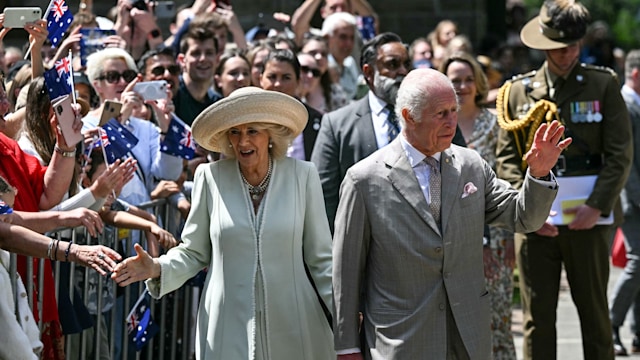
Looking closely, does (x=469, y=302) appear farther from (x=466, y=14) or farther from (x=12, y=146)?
(x=466, y=14)

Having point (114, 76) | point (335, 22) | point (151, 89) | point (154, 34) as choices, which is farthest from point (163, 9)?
point (151, 89)

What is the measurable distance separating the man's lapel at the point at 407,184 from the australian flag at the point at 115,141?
1982 millimetres

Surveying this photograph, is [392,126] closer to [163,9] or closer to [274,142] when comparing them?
[274,142]

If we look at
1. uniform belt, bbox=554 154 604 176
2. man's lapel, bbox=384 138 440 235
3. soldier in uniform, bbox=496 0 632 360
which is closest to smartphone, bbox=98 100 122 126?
man's lapel, bbox=384 138 440 235

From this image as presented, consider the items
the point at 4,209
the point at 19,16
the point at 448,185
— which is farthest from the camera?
the point at 19,16

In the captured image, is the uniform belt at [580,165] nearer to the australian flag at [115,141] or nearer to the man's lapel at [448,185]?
the man's lapel at [448,185]

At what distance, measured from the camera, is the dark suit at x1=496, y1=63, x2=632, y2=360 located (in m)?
7.86

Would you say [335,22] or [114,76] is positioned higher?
[335,22]

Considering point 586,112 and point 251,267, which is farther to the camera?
point 586,112

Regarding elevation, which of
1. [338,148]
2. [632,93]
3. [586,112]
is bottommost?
[338,148]

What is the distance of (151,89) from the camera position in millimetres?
7965

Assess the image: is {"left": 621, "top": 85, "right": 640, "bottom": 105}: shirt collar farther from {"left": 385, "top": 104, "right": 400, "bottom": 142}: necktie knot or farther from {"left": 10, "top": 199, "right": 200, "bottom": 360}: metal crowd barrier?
{"left": 10, "top": 199, "right": 200, "bottom": 360}: metal crowd barrier

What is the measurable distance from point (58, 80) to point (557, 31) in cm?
330

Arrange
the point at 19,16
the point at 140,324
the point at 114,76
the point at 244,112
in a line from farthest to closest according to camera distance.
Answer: the point at 114,76
the point at 140,324
the point at 19,16
the point at 244,112
